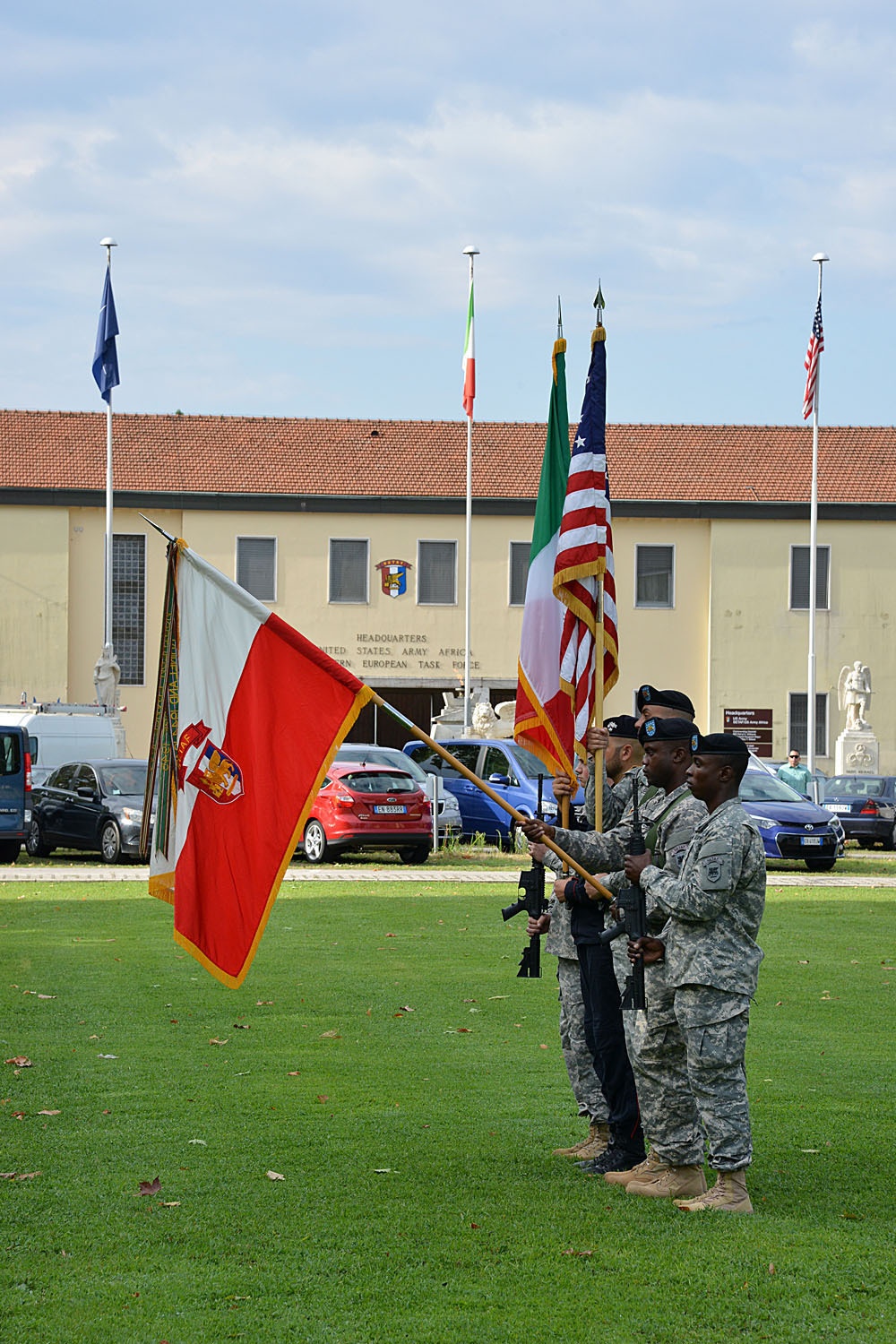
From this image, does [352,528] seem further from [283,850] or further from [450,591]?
[283,850]

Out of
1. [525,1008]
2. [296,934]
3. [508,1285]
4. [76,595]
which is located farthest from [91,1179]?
[76,595]

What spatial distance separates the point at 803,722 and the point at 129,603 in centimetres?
1977

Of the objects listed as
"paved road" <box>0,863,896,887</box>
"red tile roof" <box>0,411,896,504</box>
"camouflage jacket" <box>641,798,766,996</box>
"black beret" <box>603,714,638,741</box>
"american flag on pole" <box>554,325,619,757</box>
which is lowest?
"paved road" <box>0,863,896,887</box>

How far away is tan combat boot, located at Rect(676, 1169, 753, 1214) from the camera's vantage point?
6441mm

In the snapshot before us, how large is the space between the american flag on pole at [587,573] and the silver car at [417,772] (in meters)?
19.2

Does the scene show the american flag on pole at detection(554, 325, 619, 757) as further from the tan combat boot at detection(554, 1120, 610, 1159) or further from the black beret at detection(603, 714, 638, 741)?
the tan combat boot at detection(554, 1120, 610, 1159)

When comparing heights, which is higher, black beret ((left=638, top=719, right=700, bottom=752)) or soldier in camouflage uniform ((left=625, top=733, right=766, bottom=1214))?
black beret ((left=638, top=719, right=700, bottom=752))

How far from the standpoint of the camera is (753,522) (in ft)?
164

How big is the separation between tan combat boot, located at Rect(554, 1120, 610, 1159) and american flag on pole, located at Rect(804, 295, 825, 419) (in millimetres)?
32666

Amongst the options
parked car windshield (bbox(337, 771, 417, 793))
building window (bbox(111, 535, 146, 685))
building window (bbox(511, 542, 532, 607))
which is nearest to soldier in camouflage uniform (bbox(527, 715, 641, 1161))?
parked car windshield (bbox(337, 771, 417, 793))

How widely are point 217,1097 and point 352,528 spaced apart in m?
41.9

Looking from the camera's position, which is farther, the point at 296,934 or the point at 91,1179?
the point at 296,934

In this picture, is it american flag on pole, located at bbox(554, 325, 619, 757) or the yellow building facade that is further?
the yellow building facade

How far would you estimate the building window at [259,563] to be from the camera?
163ft
